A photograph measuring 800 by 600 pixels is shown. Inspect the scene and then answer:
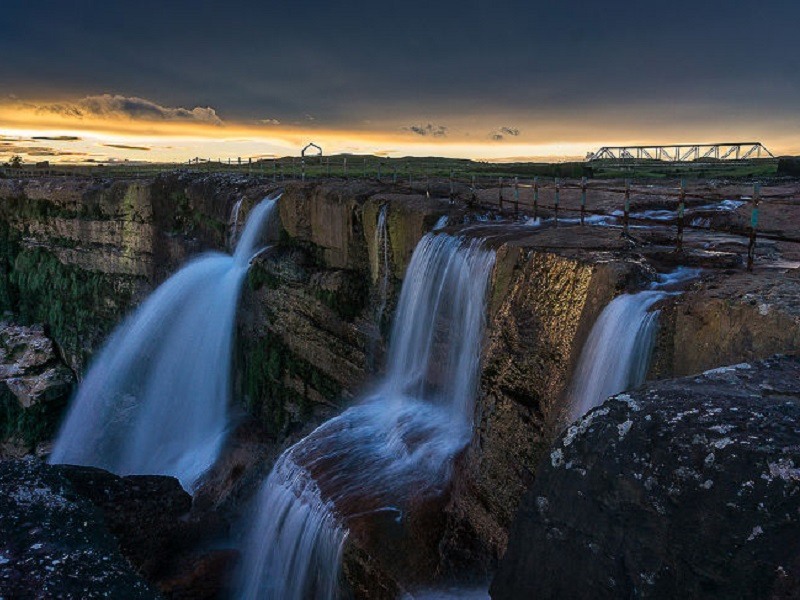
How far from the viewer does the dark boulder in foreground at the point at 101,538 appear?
8633 mm

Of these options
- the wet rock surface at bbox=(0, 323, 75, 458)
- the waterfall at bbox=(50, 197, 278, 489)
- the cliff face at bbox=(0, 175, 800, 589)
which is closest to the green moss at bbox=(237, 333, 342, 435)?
the cliff face at bbox=(0, 175, 800, 589)

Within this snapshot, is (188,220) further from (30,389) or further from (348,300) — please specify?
(348,300)

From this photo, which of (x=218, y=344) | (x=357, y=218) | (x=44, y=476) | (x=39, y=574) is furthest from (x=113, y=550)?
(x=218, y=344)

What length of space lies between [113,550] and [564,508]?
25.0 ft

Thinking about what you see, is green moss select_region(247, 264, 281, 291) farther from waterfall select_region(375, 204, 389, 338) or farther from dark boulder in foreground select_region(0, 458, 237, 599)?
dark boulder in foreground select_region(0, 458, 237, 599)

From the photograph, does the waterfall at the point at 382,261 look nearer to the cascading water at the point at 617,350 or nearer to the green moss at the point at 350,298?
the green moss at the point at 350,298

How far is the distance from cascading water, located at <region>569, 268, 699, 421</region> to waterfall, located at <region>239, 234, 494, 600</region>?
10.8 feet

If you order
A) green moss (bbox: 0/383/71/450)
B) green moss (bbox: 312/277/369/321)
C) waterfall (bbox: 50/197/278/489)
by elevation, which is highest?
green moss (bbox: 312/277/369/321)

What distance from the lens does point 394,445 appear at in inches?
489

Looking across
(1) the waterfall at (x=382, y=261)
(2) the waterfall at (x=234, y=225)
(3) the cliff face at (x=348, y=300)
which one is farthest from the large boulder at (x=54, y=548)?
(2) the waterfall at (x=234, y=225)

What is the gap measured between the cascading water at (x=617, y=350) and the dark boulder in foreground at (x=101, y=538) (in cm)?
623

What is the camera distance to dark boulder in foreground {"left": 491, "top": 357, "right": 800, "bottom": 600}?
3.86 meters

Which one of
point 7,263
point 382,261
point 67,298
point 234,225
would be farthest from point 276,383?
point 7,263

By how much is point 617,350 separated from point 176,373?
18.8m
